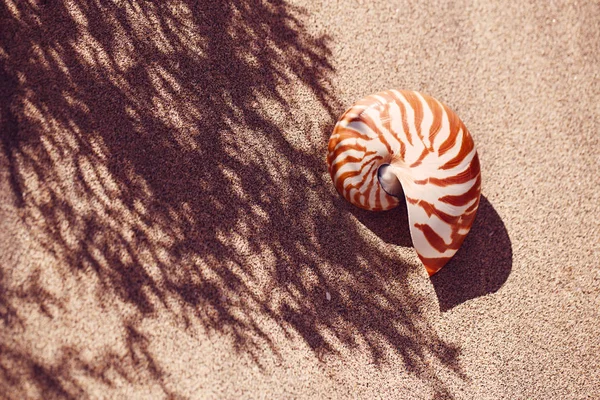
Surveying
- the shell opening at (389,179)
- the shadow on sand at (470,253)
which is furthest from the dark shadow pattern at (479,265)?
the shell opening at (389,179)

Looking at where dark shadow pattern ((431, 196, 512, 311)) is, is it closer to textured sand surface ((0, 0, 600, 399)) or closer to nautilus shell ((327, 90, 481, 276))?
textured sand surface ((0, 0, 600, 399))

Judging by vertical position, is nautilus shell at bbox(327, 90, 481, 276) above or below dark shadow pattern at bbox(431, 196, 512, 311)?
above

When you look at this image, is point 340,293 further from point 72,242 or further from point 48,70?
point 48,70

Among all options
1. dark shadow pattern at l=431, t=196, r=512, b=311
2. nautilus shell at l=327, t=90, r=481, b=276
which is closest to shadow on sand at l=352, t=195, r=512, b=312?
dark shadow pattern at l=431, t=196, r=512, b=311

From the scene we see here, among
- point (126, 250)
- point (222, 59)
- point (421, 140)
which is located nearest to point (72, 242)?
point (126, 250)

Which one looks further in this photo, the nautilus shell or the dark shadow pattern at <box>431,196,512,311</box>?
the dark shadow pattern at <box>431,196,512,311</box>

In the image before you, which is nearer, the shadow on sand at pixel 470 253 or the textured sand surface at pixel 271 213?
the textured sand surface at pixel 271 213

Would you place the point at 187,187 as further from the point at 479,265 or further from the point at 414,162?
the point at 479,265

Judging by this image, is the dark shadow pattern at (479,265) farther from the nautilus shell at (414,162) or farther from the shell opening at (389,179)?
the shell opening at (389,179)
